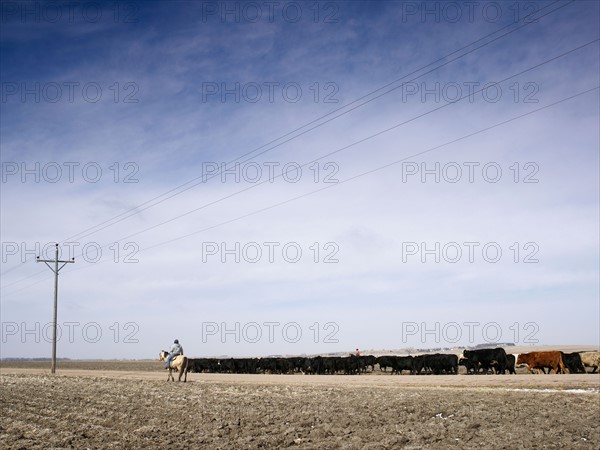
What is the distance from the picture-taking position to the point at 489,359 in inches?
1645

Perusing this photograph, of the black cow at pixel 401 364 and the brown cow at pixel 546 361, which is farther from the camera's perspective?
the black cow at pixel 401 364

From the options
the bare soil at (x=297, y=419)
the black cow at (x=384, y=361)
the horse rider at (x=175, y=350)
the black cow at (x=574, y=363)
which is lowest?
the black cow at (x=384, y=361)

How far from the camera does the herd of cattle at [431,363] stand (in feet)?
133

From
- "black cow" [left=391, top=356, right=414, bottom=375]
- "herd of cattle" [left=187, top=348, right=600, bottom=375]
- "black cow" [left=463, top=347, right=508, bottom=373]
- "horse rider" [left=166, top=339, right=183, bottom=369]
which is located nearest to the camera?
"horse rider" [left=166, top=339, right=183, bottom=369]

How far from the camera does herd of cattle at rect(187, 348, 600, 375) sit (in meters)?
40.4

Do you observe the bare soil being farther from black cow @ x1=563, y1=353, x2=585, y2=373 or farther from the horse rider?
black cow @ x1=563, y1=353, x2=585, y2=373

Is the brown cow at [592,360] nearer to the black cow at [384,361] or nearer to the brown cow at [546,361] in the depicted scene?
→ the brown cow at [546,361]

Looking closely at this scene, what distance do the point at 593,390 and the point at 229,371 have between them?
37666 mm

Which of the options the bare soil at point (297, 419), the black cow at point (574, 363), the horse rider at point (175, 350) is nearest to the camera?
the bare soil at point (297, 419)

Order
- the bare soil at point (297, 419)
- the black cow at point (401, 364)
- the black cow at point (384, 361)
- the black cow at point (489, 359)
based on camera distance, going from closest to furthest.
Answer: the bare soil at point (297, 419) < the black cow at point (489, 359) < the black cow at point (401, 364) < the black cow at point (384, 361)

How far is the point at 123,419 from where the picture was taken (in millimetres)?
15797

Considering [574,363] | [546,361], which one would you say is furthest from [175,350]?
[574,363]

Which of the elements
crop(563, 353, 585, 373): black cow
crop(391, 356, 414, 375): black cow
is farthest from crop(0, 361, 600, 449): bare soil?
crop(391, 356, 414, 375): black cow

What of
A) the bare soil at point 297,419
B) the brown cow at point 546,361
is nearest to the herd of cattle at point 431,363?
the brown cow at point 546,361
